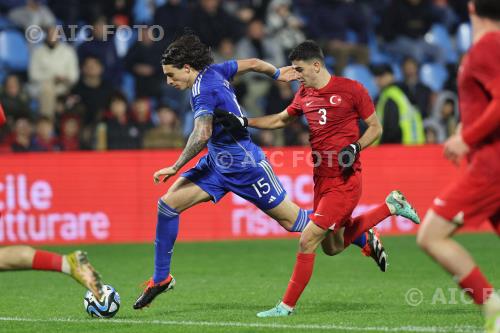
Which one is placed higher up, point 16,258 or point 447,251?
point 447,251

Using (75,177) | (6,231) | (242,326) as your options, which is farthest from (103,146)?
(242,326)

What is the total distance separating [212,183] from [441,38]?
14.1m

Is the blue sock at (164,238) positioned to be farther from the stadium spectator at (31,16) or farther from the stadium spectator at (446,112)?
the stadium spectator at (446,112)

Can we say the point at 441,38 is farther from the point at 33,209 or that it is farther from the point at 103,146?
the point at 33,209

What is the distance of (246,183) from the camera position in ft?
32.5

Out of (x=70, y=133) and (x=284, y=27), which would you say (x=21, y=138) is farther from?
(x=284, y=27)

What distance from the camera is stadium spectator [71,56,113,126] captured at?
1889 cm

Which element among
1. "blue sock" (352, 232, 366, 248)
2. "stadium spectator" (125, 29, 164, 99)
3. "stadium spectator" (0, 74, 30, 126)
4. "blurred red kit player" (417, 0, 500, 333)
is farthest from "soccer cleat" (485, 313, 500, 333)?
"stadium spectator" (125, 29, 164, 99)

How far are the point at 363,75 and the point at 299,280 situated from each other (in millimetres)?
12628

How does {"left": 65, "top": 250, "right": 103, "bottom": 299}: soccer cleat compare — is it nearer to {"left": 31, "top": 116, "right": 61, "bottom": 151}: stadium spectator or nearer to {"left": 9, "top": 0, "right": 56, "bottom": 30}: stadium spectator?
{"left": 31, "top": 116, "right": 61, "bottom": 151}: stadium spectator

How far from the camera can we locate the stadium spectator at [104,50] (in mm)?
19344

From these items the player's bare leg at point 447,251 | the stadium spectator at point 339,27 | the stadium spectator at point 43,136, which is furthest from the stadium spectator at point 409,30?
the player's bare leg at point 447,251

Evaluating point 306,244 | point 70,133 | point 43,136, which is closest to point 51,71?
point 70,133

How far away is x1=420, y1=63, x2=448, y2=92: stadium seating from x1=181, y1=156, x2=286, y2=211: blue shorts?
12.7m
